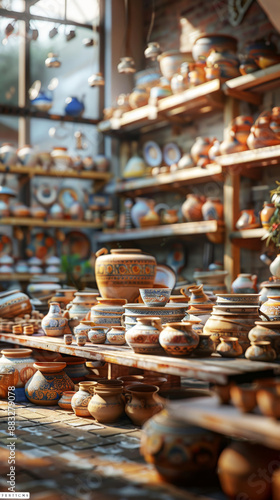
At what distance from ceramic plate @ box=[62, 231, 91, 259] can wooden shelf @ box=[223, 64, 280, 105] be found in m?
2.61

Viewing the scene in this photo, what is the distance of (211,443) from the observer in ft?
7.43

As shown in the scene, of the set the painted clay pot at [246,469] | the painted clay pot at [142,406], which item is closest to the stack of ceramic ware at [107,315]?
the painted clay pot at [142,406]

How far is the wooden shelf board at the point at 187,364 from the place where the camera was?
2.36 m

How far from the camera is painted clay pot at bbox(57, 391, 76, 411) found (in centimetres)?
349

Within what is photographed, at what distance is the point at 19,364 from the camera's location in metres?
3.82

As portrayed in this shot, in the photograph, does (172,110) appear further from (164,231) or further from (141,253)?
(141,253)

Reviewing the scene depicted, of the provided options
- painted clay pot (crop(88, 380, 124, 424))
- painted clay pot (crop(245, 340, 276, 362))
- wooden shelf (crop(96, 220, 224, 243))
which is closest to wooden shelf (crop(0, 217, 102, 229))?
wooden shelf (crop(96, 220, 224, 243))

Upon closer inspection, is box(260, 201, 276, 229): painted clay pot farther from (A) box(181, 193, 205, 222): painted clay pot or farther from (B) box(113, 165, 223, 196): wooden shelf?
(A) box(181, 193, 205, 222): painted clay pot

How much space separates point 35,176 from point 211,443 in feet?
17.0

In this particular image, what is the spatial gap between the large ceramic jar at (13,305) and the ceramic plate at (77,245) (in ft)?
8.30

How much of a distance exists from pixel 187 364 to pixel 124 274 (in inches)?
52.6

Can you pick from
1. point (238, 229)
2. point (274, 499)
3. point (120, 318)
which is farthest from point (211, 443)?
point (238, 229)

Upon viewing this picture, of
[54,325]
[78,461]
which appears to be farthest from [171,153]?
[78,461]

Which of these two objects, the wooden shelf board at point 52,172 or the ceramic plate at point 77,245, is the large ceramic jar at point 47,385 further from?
the ceramic plate at point 77,245
